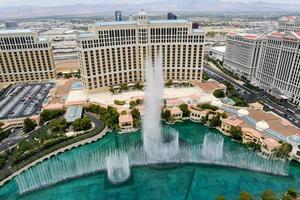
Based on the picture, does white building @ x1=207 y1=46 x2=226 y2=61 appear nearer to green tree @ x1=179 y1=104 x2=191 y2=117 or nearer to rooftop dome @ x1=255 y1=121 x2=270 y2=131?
green tree @ x1=179 y1=104 x2=191 y2=117

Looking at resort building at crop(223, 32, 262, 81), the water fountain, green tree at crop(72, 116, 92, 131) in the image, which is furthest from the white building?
green tree at crop(72, 116, 92, 131)

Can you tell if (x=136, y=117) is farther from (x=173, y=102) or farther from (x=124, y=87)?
(x=124, y=87)

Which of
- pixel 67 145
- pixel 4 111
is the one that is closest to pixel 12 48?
pixel 4 111

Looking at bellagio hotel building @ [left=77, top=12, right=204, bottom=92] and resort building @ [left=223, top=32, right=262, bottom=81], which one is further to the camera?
resort building @ [left=223, top=32, right=262, bottom=81]

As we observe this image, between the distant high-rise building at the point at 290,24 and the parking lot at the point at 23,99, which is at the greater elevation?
the distant high-rise building at the point at 290,24

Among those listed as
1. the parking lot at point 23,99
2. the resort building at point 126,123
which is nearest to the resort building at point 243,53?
the resort building at point 126,123

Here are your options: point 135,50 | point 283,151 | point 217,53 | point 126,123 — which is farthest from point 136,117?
point 217,53

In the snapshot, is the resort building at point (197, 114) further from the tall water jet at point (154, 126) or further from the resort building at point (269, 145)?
the resort building at point (269, 145)
